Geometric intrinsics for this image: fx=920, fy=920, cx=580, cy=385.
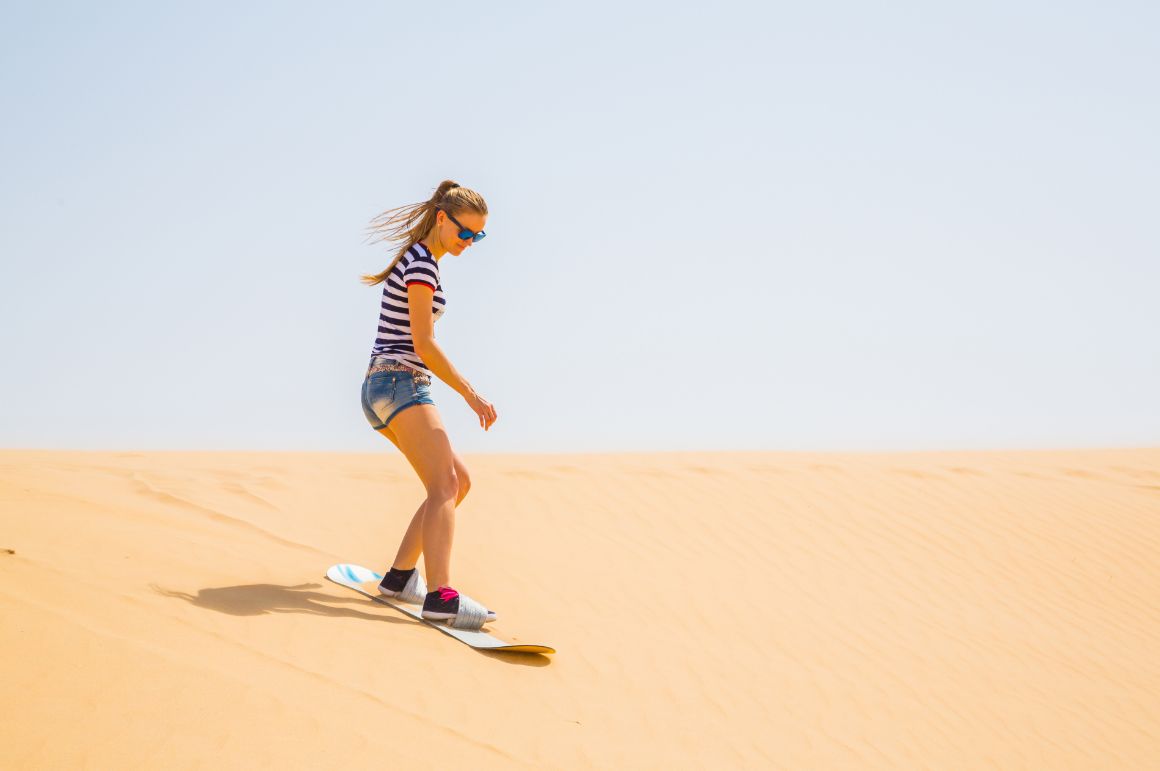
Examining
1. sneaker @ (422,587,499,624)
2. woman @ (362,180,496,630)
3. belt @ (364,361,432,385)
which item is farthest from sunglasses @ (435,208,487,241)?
sneaker @ (422,587,499,624)

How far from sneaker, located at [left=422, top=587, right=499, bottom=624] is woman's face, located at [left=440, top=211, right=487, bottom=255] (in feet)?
5.33

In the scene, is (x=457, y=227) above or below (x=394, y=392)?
above

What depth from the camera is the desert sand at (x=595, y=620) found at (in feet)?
10.3

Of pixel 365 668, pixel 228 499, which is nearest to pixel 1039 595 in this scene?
pixel 365 668

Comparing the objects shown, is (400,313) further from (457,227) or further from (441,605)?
(441,605)

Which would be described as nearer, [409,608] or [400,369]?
[400,369]

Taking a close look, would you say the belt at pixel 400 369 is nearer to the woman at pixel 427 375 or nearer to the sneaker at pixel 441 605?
the woman at pixel 427 375

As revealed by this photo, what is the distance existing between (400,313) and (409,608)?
1454 mm

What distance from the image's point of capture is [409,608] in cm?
454

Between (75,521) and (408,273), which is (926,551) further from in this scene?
A: (75,521)

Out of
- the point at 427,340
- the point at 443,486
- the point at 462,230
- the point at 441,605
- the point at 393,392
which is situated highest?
the point at 462,230

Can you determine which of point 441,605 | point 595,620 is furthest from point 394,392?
point 595,620

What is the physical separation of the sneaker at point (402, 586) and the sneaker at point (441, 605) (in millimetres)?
360

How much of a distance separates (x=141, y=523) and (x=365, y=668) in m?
2.39
